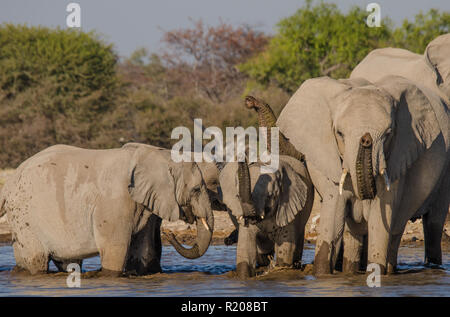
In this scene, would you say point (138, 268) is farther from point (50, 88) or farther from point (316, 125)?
point (50, 88)

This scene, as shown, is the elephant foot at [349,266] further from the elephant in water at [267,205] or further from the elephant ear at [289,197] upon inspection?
the elephant ear at [289,197]

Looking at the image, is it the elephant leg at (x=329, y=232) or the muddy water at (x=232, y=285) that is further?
the elephant leg at (x=329, y=232)

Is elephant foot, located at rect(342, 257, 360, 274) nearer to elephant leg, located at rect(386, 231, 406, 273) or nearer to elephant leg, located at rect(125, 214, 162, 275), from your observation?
elephant leg, located at rect(386, 231, 406, 273)

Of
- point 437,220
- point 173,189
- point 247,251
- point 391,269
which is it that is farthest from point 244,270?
point 437,220

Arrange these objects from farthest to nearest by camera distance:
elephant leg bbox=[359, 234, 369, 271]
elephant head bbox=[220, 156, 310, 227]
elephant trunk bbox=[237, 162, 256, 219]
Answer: elephant leg bbox=[359, 234, 369, 271] → elephant head bbox=[220, 156, 310, 227] → elephant trunk bbox=[237, 162, 256, 219]

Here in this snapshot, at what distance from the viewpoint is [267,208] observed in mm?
9594

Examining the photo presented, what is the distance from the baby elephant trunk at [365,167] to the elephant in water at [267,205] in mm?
1057

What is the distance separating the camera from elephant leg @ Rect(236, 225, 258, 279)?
9547 millimetres

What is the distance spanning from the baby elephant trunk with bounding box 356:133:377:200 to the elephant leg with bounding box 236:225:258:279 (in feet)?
4.35

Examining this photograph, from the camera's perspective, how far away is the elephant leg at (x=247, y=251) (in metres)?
9.55

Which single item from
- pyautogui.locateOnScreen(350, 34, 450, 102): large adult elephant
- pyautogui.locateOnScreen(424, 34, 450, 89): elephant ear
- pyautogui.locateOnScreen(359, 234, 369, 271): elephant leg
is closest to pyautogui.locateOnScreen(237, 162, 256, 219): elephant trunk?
Answer: pyautogui.locateOnScreen(359, 234, 369, 271): elephant leg

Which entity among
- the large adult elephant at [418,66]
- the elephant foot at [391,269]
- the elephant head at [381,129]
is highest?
the large adult elephant at [418,66]

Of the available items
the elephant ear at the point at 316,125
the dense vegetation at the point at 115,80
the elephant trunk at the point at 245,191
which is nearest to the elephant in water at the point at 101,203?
the elephant trunk at the point at 245,191

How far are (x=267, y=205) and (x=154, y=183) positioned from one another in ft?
3.67
